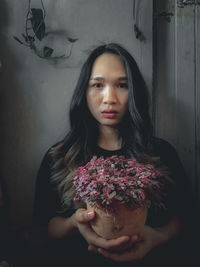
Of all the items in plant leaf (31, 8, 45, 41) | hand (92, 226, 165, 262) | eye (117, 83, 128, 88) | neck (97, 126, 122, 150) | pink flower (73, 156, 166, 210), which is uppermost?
plant leaf (31, 8, 45, 41)

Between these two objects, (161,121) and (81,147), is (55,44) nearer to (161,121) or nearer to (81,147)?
(81,147)

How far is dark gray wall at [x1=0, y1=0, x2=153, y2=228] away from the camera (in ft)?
4.82

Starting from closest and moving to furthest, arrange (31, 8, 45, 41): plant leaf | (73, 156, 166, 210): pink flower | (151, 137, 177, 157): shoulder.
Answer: (73, 156, 166, 210): pink flower, (151, 137, 177, 157): shoulder, (31, 8, 45, 41): plant leaf

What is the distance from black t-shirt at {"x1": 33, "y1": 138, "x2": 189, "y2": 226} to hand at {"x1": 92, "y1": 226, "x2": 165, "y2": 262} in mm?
153

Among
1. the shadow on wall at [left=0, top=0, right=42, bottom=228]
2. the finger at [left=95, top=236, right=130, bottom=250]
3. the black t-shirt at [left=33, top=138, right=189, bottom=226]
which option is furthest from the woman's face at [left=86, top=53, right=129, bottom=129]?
the finger at [left=95, top=236, right=130, bottom=250]

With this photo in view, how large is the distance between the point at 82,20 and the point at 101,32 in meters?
0.13

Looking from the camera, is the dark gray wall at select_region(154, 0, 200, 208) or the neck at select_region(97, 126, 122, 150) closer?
the neck at select_region(97, 126, 122, 150)

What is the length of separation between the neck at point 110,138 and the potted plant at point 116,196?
1.38ft

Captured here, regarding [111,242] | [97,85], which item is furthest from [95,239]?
[97,85]

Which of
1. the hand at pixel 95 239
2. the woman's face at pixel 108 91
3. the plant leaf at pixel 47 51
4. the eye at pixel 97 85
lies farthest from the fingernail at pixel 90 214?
the plant leaf at pixel 47 51

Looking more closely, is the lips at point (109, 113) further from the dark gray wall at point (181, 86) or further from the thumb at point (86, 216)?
the thumb at point (86, 216)

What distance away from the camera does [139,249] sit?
0.96 meters

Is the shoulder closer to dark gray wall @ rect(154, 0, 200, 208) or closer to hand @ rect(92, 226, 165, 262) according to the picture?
dark gray wall @ rect(154, 0, 200, 208)

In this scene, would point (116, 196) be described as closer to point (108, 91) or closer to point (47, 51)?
point (108, 91)
